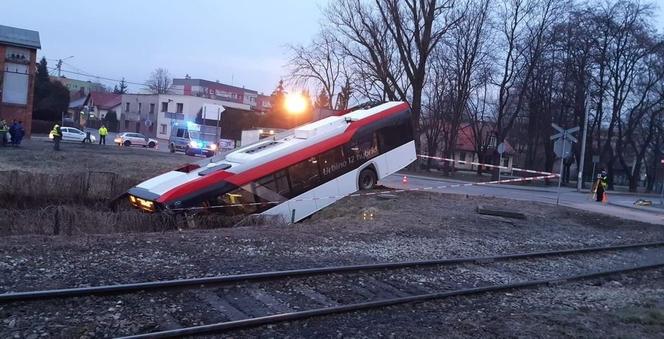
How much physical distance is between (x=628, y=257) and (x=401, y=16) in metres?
34.1

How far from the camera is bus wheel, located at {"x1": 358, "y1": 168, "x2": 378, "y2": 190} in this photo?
18.5 metres

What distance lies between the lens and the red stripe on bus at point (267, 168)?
14.0m

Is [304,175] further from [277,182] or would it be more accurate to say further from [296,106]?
[296,106]

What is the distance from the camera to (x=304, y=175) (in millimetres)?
16328

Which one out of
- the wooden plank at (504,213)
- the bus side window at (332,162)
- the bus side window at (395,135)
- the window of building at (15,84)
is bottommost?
the wooden plank at (504,213)

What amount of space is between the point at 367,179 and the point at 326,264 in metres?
9.19

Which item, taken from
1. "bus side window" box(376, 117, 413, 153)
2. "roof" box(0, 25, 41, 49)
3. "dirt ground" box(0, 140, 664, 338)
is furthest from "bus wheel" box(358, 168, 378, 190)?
"roof" box(0, 25, 41, 49)

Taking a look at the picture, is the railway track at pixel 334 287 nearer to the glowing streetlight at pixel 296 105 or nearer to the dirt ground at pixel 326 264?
the dirt ground at pixel 326 264

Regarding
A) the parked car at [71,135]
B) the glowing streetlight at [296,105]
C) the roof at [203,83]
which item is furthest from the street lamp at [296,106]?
the roof at [203,83]

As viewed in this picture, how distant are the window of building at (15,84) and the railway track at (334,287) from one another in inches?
1613

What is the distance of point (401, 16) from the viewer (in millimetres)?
44750

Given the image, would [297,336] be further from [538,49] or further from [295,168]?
[538,49]

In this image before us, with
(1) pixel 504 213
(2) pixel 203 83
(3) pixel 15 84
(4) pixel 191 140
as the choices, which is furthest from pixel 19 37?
(2) pixel 203 83

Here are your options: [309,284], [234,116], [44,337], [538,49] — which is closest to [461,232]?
[309,284]
